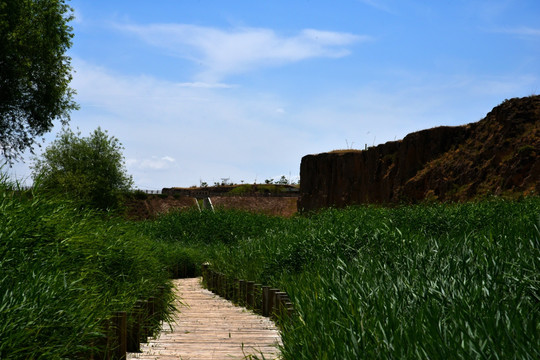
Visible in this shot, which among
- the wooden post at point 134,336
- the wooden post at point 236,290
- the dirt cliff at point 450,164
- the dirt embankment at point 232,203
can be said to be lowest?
the wooden post at point 236,290

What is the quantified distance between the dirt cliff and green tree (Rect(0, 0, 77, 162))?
1512cm

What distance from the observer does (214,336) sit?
6680mm

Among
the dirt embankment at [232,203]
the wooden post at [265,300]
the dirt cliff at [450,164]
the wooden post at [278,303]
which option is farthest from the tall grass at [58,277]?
the dirt embankment at [232,203]

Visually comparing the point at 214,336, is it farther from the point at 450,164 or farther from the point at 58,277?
the point at 450,164

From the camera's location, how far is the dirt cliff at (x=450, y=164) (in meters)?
20.3

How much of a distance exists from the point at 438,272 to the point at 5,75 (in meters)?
23.7

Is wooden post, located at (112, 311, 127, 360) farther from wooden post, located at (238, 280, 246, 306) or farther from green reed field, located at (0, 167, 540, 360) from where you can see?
wooden post, located at (238, 280, 246, 306)

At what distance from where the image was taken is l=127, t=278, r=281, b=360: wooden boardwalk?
18.7 ft

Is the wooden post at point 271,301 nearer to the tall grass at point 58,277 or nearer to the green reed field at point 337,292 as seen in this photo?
the green reed field at point 337,292

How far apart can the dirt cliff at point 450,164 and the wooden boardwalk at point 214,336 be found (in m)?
13.5

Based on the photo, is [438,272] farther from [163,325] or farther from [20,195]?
[20,195]

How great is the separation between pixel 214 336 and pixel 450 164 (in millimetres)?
18862

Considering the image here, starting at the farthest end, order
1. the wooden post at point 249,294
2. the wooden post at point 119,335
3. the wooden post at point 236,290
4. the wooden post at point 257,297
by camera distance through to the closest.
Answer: the wooden post at point 236,290 < the wooden post at point 249,294 < the wooden post at point 257,297 < the wooden post at point 119,335

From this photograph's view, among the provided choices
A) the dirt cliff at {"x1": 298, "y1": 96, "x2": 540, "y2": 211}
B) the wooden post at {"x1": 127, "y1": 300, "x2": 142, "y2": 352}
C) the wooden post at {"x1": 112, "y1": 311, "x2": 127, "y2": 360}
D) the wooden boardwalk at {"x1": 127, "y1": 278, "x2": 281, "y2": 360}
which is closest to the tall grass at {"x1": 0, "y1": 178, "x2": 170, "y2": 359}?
the wooden post at {"x1": 112, "y1": 311, "x2": 127, "y2": 360}
